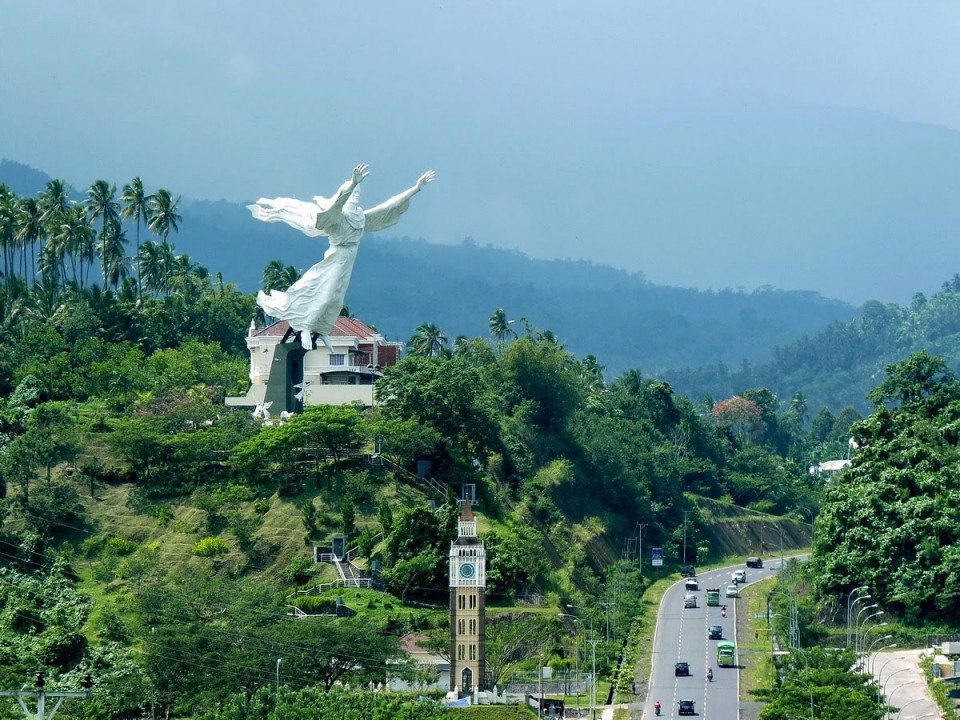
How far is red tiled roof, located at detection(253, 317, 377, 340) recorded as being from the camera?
11206 cm

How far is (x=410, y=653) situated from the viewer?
85.2 m

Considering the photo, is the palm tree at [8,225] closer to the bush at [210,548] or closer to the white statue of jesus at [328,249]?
the white statue of jesus at [328,249]

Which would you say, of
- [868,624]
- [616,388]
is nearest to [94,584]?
[868,624]

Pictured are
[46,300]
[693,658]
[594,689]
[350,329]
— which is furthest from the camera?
[46,300]

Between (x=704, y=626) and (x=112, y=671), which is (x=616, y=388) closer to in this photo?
(x=704, y=626)

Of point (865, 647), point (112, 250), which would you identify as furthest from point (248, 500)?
point (112, 250)

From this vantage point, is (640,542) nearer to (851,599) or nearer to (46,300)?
(851,599)

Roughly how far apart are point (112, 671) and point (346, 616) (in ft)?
31.3

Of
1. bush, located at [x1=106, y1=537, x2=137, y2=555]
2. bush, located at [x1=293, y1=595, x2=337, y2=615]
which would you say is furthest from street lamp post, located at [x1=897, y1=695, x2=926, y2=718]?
bush, located at [x1=106, y1=537, x2=137, y2=555]

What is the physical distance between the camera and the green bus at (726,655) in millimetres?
90125

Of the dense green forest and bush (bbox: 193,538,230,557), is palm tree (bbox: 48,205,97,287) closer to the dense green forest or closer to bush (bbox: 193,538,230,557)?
the dense green forest

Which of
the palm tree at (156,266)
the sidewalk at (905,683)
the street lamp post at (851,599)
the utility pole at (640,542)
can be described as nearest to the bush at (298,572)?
the street lamp post at (851,599)

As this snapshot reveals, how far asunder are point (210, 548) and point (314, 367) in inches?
734

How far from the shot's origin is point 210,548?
93.2 meters
